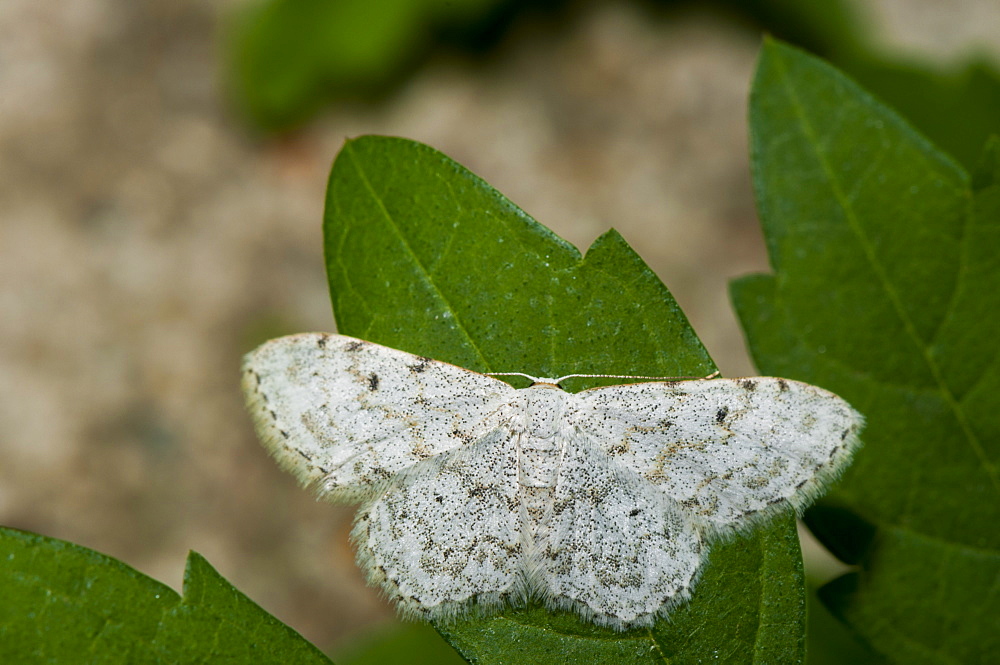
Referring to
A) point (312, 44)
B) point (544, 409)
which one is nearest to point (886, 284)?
point (544, 409)

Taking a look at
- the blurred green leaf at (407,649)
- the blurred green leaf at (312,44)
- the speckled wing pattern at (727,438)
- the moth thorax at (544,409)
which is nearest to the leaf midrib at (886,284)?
the speckled wing pattern at (727,438)

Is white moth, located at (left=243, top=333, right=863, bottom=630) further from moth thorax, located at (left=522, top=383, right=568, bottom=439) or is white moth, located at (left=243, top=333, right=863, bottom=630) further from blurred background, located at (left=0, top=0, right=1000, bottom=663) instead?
blurred background, located at (left=0, top=0, right=1000, bottom=663)

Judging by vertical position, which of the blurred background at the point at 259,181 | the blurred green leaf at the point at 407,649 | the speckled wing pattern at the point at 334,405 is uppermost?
the blurred background at the point at 259,181

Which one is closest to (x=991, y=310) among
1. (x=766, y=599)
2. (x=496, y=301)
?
(x=766, y=599)

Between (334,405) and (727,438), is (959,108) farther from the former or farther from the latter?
(334,405)

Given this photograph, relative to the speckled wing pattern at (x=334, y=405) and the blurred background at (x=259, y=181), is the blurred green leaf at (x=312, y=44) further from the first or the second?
the speckled wing pattern at (x=334, y=405)

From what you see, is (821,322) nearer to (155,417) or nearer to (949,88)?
(949,88)
